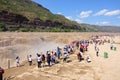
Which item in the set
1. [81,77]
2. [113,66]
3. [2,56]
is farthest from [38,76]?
[2,56]

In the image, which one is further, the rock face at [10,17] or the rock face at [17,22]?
the rock face at [10,17]

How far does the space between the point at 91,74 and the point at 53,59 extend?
619 cm

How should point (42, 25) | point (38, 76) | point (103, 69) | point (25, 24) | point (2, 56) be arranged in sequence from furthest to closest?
point (42, 25) < point (25, 24) < point (2, 56) < point (103, 69) < point (38, 76)

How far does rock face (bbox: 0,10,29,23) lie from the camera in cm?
9931

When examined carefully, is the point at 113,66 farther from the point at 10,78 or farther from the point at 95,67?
the point at 10,78

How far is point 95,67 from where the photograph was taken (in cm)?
2223

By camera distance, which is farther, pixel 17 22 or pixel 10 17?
pixel 17 22

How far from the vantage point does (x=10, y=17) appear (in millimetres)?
104375

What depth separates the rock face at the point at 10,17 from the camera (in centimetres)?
9931

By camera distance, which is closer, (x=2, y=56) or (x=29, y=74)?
(x=29, y=74)

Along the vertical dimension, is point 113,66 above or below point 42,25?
below

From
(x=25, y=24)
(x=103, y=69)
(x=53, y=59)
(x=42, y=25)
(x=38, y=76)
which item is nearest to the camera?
(x=38, y=76)

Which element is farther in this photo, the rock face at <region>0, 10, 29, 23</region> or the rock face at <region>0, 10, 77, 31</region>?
the rock face at <region>0, 10, 29, 23</region>

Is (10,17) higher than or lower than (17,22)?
higher
